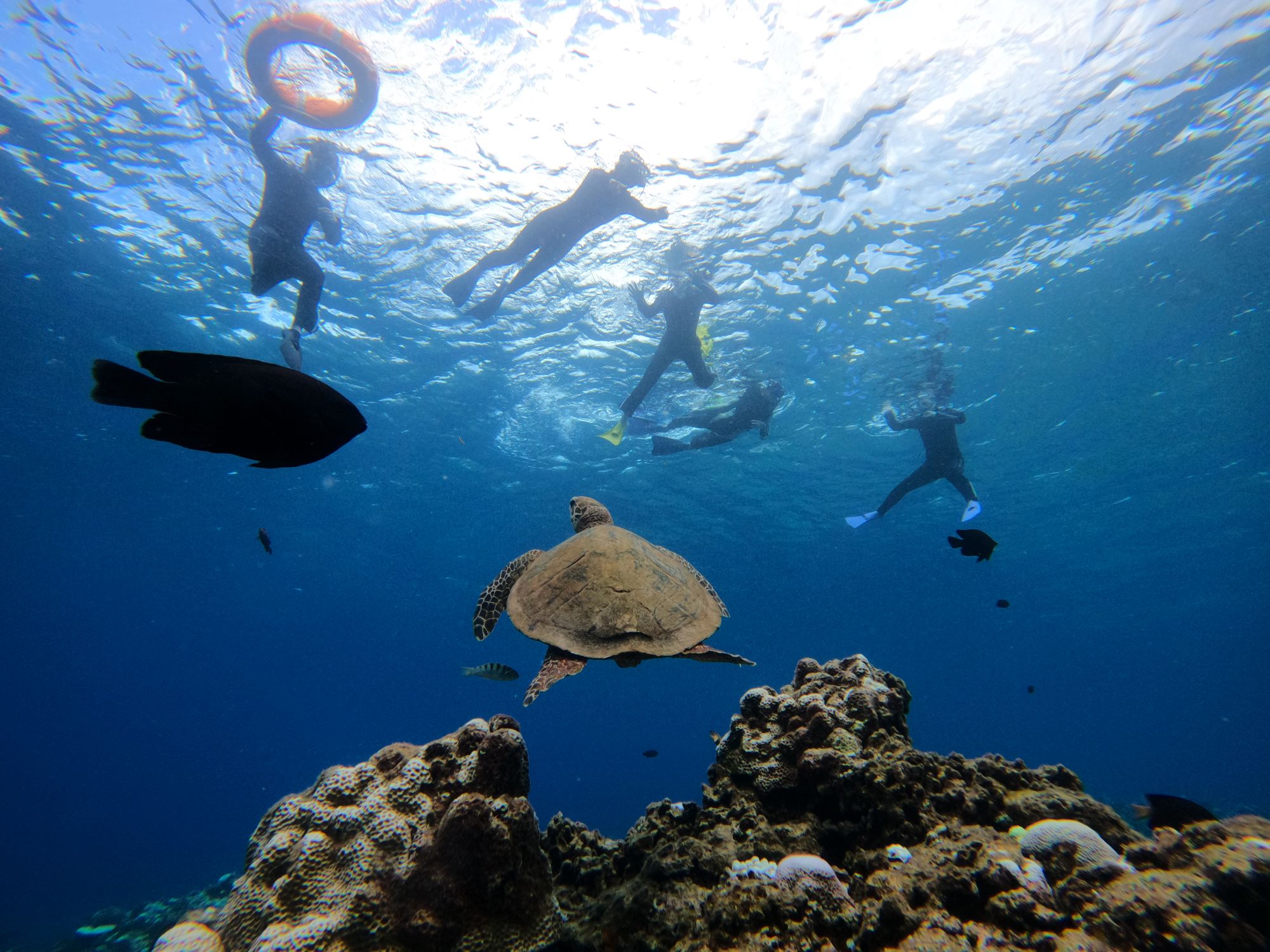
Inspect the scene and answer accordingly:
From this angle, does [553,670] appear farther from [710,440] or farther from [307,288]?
[710,440]

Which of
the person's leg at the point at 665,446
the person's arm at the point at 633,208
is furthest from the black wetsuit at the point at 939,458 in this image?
the person's arm at the point at 633,208

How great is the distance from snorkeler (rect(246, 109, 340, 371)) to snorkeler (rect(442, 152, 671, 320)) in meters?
3.78

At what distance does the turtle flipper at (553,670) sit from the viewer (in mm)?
2908

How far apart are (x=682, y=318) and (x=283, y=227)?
10.6 meters

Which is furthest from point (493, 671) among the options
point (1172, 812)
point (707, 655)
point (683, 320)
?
point (683, 320)

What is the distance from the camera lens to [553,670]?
312 cm

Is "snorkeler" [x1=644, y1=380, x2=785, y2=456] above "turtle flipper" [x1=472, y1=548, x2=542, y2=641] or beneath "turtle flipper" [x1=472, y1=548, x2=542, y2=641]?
above

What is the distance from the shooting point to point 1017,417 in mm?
21469

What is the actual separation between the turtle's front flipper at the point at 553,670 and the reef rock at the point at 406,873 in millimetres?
405

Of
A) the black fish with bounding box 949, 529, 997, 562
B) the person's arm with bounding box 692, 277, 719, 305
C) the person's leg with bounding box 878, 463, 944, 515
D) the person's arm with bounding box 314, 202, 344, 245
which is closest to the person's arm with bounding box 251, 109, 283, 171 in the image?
the person's arm with bounding box 314, 202, 344, 245

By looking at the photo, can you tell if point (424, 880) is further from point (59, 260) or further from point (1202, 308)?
point (1202, 308)

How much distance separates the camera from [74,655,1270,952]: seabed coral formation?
89.0 inches

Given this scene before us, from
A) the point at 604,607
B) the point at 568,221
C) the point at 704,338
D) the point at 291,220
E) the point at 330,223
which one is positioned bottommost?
the point at 604,607

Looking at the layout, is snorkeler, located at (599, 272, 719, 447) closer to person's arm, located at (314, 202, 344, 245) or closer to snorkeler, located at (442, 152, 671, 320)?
snorkeler, located at (442, 152, 671, 320)
